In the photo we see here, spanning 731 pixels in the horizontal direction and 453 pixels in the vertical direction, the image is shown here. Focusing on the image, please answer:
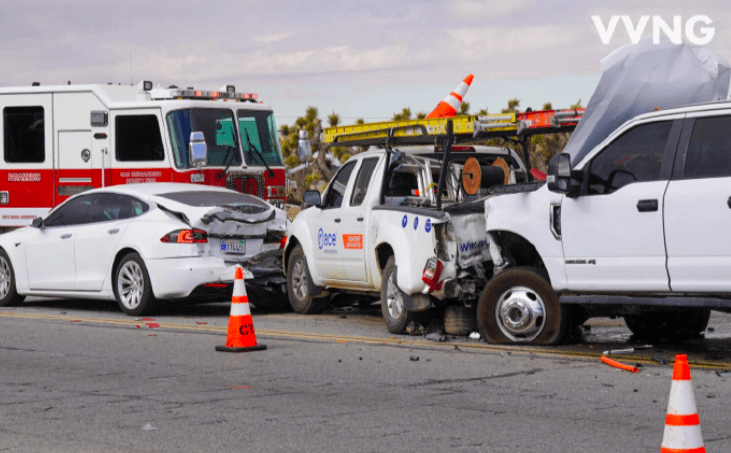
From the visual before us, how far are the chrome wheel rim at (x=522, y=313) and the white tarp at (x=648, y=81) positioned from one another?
173cm

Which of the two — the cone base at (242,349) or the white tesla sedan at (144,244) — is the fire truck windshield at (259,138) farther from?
the cone base at (242,349)

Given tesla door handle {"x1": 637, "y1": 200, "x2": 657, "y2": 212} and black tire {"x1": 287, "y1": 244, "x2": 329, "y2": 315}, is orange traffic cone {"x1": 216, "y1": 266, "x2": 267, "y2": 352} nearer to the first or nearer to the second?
black tire {"x1": 287, "y1": 244, "x2": 329, "y2": 315}

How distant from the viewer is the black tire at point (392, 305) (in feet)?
37.5

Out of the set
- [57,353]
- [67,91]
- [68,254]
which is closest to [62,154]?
[67,91]

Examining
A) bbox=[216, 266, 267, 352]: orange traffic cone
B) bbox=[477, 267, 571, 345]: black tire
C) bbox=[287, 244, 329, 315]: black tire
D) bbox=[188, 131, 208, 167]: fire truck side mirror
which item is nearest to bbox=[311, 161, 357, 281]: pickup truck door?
bbox=[287, 244, 329, 315]: black tire

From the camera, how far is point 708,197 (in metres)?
8.67

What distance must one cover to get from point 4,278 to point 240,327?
6543 millimetres

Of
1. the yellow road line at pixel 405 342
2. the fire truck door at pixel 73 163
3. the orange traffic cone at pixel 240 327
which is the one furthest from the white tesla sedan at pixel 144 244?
the orange traffic cone at pixel 240 327

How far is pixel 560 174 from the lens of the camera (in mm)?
9477

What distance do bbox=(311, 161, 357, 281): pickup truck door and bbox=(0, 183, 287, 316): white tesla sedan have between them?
1228 mm

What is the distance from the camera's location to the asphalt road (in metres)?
6.51

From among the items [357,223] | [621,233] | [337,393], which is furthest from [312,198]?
[337,393]

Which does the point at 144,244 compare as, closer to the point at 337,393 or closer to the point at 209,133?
the point at 209,133

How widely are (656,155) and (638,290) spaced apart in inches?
43.1
